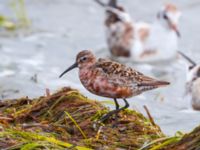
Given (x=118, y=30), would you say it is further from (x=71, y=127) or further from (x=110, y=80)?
(x=71, y=127)

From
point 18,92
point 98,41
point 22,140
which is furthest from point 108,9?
point 22,140

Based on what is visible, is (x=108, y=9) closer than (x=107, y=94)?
No

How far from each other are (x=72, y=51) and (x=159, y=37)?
2065 mm

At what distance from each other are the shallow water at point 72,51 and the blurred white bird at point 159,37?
334mm

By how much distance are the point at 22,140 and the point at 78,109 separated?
1.02m

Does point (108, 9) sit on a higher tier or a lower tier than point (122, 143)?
higher

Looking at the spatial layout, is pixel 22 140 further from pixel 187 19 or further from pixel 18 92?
pixel 187 19

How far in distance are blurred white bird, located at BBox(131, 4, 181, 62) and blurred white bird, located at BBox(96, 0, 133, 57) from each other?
6.3 inches

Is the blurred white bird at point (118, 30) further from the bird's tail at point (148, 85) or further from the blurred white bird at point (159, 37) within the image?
the bird's tail at point (148, 85)

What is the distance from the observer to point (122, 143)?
19.8 ft

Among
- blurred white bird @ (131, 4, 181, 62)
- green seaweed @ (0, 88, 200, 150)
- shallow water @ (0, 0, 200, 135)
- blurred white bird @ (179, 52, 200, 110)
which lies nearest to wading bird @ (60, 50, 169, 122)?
green seaweed @ (0, 88, 200, 150)

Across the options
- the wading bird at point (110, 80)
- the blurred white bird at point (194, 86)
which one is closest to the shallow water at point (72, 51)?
the blurred white bird at point (194, 86)

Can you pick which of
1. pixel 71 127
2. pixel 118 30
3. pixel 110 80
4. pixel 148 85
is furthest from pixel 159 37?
pixel 71 127

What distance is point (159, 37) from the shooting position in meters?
14.9
